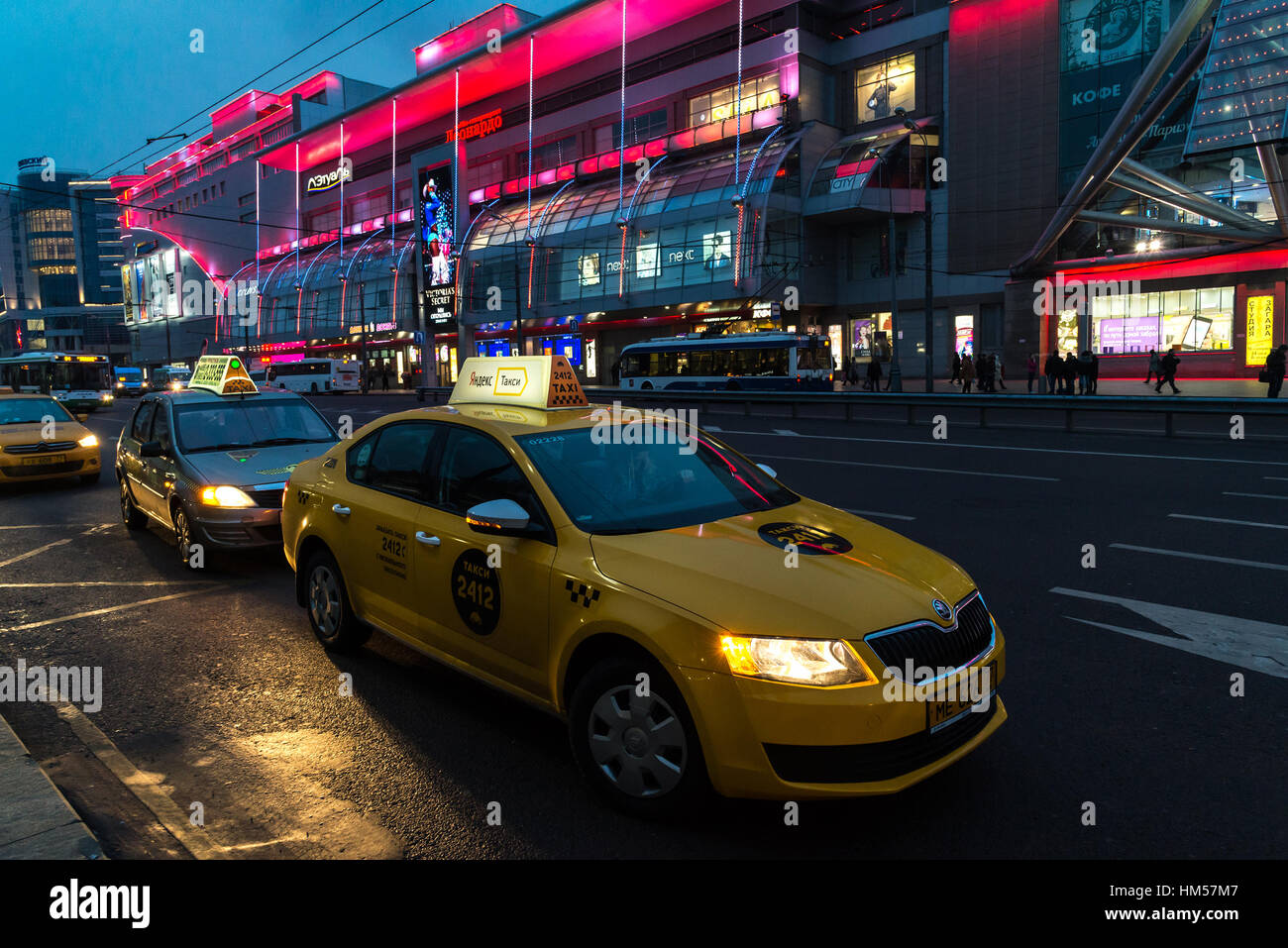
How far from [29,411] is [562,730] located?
44.6 feet

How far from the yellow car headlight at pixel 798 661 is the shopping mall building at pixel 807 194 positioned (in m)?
29.4

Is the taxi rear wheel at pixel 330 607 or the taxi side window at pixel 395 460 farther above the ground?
the taxi side window at pixel 395 460

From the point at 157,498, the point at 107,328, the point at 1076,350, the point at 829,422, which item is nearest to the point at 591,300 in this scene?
the point at 1076,350

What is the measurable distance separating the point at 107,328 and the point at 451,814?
18343 cm

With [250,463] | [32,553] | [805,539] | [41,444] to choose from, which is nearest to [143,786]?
[805,539]

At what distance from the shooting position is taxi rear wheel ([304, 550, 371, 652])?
213 inches

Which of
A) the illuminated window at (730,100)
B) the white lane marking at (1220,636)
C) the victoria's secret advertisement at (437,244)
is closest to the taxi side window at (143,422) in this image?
the white lane marking at (1220,636)

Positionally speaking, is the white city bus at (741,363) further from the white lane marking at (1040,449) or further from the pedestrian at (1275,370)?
the white lane marking at (1040,449)

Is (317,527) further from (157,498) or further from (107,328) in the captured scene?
(107,328)

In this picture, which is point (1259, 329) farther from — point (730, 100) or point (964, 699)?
point (964, 699)

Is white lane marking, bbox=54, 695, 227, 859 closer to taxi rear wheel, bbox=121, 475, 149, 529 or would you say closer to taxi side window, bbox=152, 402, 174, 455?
taxi side window, bbox=152, 402, 174, 455

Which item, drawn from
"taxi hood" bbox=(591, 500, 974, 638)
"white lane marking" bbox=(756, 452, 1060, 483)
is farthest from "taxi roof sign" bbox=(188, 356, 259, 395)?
"white lane marking" bbox=(756, 452, 1060, 483)

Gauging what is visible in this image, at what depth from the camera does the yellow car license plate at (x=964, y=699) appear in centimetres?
336

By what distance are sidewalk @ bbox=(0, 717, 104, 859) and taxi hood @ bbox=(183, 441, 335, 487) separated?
4260mm
